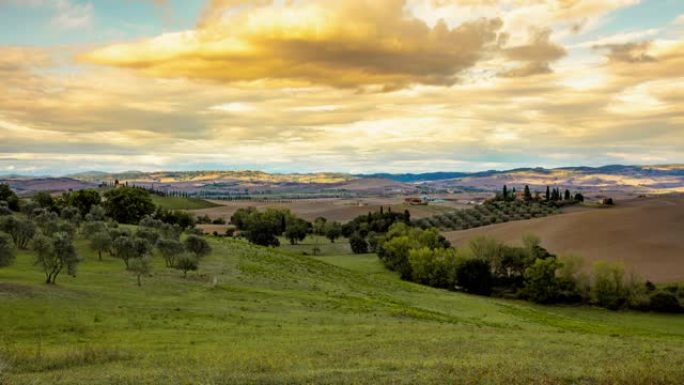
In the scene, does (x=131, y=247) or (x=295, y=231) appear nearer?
(x=131, y=247)

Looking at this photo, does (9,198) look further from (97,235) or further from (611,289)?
(611,289)

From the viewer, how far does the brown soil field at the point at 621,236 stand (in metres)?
124

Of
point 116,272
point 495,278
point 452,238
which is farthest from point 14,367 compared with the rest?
point 452,238

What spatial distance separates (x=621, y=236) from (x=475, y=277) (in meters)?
61.8

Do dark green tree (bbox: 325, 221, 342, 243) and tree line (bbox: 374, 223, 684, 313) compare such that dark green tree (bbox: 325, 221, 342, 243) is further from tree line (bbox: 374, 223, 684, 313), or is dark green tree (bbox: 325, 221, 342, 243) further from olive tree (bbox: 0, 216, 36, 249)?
olive tree (bbox: 0, 216, 36, 249)

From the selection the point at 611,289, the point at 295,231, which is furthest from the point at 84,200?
the point at 611,289

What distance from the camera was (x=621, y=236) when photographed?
484 feet

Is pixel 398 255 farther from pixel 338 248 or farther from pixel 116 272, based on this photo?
pixel 116 272

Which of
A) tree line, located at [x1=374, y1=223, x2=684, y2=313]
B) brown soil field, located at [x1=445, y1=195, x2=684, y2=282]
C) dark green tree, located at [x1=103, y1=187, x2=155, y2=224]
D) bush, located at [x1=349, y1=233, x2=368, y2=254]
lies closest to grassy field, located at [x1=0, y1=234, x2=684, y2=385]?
tree line, located at [x1=374, y1=223, x2=684, y2=313]

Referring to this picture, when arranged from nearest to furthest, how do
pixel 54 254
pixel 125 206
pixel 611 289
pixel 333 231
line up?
1. pixel 54 254
2. pixel 611 289
3. pixel 125 206
4. pixel 333 231

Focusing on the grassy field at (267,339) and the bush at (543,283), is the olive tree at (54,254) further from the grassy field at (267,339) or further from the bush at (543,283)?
the bush at (543,283)

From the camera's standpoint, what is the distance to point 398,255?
125 m

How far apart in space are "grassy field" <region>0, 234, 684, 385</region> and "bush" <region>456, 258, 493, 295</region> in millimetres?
29683

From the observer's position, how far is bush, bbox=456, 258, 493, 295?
107938 millimetres
